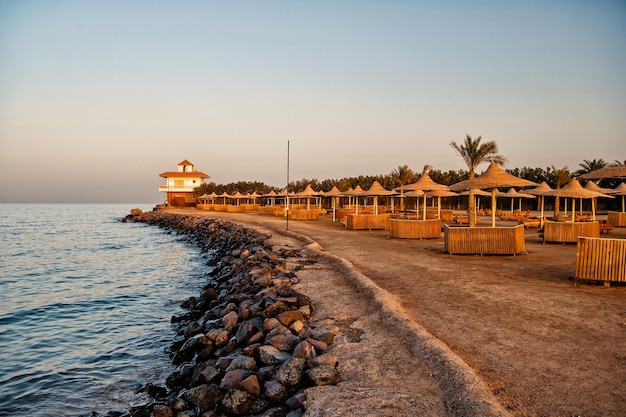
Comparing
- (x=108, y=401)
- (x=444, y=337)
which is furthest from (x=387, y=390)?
(x=108, y=401)

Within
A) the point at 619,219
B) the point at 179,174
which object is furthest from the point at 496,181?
the point at 179,174

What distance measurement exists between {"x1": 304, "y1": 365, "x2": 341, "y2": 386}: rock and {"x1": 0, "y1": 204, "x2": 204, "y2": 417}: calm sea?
3.25 m

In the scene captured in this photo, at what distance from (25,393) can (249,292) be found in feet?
16.0

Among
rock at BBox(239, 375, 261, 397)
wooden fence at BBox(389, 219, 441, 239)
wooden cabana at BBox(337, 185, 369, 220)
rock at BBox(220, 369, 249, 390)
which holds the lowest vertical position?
rock at BBox(220, 369, 249, 390)

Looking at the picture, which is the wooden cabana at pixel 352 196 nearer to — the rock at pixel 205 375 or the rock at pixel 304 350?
the rock at pixel 205 375

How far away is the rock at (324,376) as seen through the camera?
15.8 ft

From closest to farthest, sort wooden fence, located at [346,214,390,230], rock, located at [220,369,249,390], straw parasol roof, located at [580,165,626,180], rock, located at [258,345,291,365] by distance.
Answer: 1. rock, located at [220,369,249,390]
2. rock, located at [258,345,291,365]
3. straw parasol roof, located at [580,165,626,180]
4. wooden fence, located at [346,214,390,230]

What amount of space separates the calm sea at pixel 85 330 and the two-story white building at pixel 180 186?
5572cm

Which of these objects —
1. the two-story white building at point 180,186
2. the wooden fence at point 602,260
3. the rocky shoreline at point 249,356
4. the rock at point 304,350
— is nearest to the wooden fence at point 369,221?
the rocky shoreline at point 249,356

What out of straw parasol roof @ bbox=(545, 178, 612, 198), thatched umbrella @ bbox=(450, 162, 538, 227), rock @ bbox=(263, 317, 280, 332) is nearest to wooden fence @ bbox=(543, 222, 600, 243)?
straw parasol roof @ bbox=(545, 178, 612, 198)

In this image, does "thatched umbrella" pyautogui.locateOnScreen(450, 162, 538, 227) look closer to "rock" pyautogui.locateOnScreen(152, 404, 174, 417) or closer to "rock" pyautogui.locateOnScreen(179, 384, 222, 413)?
"rock" pyautogui.locateOnScreen(179, 384, 222, 413)

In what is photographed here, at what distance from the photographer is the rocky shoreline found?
4.98m

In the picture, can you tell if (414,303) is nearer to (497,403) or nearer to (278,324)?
(278,324)

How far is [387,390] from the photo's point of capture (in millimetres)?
4441
